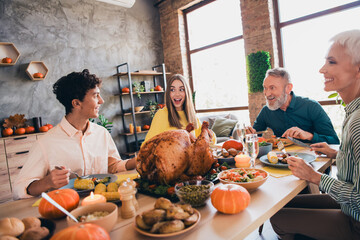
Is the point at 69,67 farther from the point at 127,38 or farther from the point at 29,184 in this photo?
the point at 29,184

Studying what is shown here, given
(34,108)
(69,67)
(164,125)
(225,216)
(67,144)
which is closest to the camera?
(225,216)

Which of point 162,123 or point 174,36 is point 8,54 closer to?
point 162,123

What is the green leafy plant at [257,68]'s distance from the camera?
15.6 feet

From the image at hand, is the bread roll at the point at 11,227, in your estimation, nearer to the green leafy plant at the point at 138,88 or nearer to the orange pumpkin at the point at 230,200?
the orange pumpkin at the point at 230,200

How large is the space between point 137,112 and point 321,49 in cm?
425

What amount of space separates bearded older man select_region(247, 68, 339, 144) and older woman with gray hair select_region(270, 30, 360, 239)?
3.34 feet

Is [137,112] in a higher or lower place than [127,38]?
lower

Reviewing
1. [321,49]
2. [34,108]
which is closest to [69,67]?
[34,108]

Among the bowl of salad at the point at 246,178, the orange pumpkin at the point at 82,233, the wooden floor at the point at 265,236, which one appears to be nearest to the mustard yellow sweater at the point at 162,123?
the wooden floor at the point at 265,236

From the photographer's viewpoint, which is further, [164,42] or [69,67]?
[164,42]

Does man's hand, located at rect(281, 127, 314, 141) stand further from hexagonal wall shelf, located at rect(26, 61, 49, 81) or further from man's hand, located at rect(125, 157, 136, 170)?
hexagonal wall shelf, located at rect(26, 61, 49, 81)

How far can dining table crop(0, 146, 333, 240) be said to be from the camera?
76 cm

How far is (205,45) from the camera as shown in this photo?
639cm

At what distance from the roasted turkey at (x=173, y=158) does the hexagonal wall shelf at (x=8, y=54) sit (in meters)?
4.30
